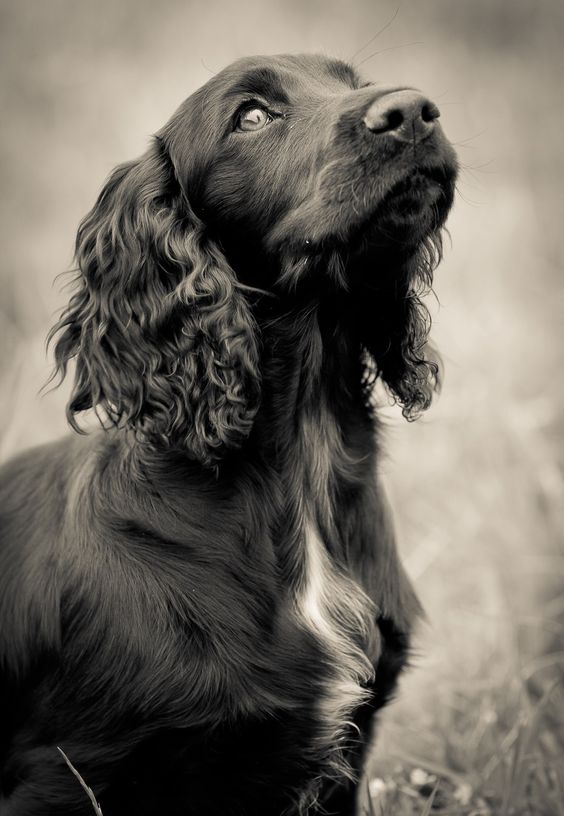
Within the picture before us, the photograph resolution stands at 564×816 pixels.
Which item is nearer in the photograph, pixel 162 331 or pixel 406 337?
pixel 162 331

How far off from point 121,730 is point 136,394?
0.77 metres

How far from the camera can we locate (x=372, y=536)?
7.94 ft

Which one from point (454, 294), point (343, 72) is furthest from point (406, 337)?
point (454, 294)

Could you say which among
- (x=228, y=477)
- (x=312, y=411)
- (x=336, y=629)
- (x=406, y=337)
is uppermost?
(x=406, y=337)

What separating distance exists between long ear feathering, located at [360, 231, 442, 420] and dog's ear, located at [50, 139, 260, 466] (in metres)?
0.39

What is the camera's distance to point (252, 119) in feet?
7.74

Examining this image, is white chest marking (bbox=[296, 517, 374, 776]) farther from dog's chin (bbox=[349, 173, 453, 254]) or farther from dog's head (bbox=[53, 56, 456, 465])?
dog's chin (bbox=[349, 173, 453, 254])

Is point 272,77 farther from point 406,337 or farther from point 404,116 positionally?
point 406,337

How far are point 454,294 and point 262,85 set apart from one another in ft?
11.0

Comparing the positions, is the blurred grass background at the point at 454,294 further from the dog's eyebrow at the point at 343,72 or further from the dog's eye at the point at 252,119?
the dog's eye at the point at 252,119

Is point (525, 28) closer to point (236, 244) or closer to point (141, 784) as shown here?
point (236, 244)

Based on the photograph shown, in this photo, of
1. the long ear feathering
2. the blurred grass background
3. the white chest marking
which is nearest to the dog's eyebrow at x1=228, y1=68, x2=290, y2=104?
the long ear feathering

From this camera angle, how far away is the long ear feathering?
8.02 ft

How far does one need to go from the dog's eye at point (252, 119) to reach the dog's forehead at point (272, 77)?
50mm
